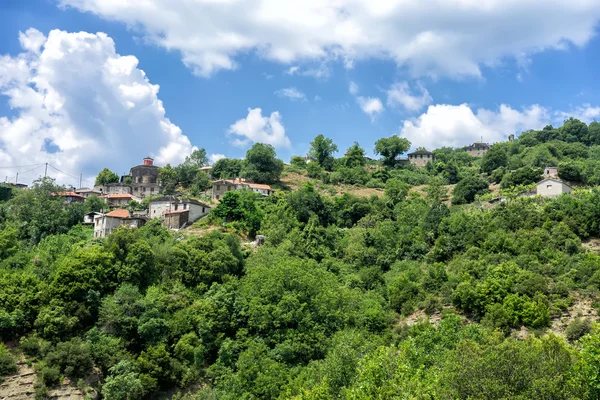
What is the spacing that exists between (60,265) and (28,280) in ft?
6.64

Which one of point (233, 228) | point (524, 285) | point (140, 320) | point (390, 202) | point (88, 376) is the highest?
point (390, 202)

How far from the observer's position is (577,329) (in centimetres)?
2814

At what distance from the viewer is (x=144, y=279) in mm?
34719

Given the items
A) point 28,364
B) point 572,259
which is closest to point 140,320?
point 28,364

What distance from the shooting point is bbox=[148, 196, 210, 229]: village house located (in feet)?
161

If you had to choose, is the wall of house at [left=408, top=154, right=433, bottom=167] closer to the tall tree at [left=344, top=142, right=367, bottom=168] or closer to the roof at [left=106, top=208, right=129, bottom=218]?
the tall tree at [left=344, top=142, right=367, bottom=168]

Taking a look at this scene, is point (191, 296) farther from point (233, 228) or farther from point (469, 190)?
point (469, 190)

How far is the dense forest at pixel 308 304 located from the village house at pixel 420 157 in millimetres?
44431

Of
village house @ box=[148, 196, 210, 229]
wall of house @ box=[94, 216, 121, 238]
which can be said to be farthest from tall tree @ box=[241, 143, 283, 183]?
wall of house @ box=[94, 216, 121, 238]

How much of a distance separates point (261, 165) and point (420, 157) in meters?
35.4

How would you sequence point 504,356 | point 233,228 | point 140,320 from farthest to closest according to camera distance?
point 233,228, point 140,320, point 504,356

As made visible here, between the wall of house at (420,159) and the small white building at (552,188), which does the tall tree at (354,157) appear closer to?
the wall of house at (420,159)

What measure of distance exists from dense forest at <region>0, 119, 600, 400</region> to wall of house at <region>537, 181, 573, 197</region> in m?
3.23

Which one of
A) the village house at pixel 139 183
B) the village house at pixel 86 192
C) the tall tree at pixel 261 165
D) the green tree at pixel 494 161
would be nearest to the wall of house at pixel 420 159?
the green tree at pixel 494 161
